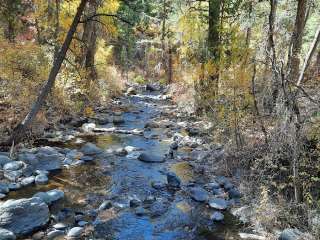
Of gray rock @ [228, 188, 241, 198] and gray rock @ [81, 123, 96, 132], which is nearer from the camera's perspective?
gray rock @ [228, 188, 241, 198]

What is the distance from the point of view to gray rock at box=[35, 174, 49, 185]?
344 inches

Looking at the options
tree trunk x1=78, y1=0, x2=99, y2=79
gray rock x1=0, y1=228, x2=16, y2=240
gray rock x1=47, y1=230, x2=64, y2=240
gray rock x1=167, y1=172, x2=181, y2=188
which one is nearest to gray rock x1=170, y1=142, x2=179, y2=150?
gray rock x1=167, y1=172, x2=181, y2=188

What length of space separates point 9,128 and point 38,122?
1.24m

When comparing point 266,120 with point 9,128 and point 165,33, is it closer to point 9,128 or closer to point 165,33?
→ point 9,128

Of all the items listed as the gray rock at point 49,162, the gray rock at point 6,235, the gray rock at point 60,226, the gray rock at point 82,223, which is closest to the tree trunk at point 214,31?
the gray rock at point 49,162

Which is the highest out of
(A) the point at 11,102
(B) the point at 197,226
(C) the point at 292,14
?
(C) the point at 292,14

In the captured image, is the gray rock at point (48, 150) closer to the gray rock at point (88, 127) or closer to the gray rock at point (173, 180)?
the gray rock at point (173, 180)

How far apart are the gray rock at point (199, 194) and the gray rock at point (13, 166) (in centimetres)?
406

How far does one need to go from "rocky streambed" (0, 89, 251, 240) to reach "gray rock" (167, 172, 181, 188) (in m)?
0.02

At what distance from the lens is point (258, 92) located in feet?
32.7

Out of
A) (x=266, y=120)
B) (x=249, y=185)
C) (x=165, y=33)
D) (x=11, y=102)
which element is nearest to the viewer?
(x=249, y=185)

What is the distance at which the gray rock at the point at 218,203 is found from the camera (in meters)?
7.84

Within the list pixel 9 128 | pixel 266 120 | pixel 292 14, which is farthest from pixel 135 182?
pixel 292 14

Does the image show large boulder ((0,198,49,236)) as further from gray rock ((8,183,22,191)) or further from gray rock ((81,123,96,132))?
gray rock ((81,123,96,132))
